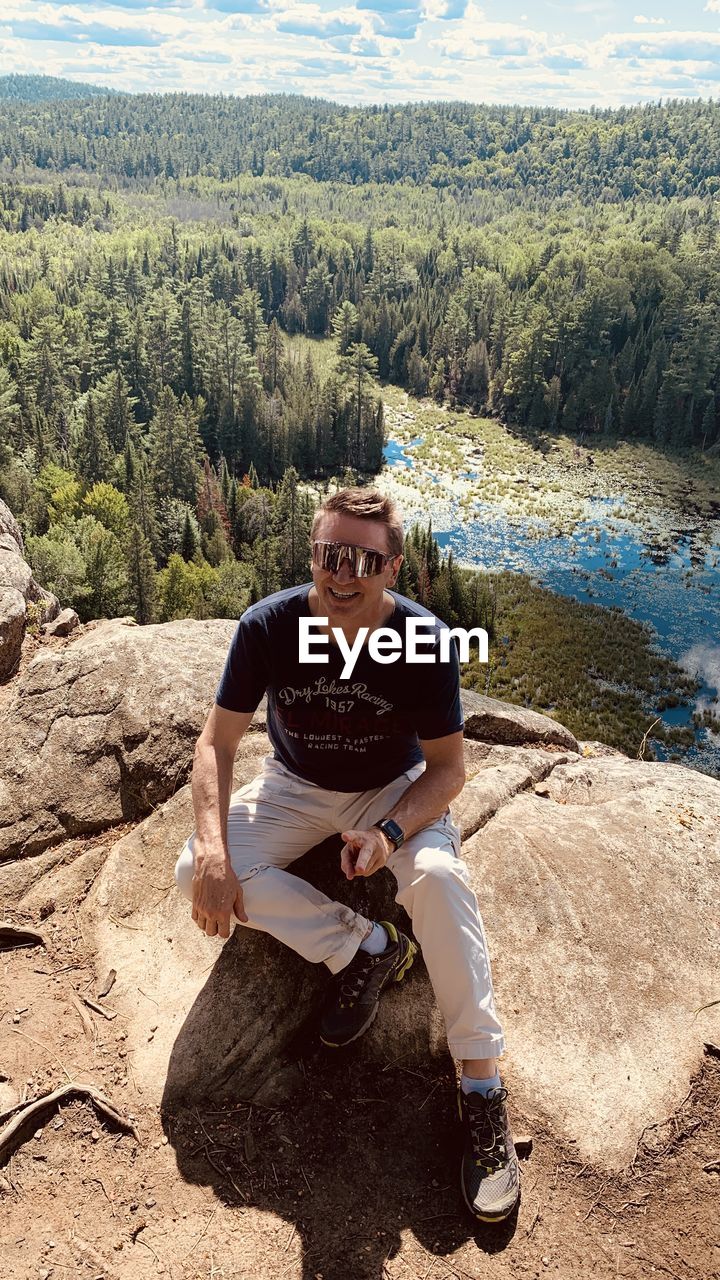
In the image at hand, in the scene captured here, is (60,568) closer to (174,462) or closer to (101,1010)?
(174,462)

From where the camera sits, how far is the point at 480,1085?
4.61 metres

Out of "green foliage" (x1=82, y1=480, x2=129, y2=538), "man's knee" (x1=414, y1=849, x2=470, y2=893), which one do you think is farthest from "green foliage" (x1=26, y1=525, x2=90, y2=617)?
"man's knee" (x1=414, y1=849, x2=470, y2=893)

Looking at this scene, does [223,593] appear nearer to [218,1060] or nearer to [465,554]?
[465,554]

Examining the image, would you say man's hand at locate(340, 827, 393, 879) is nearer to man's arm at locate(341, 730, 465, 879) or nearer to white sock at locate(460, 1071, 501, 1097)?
man's arm at locate(341, 730, 465, 879)

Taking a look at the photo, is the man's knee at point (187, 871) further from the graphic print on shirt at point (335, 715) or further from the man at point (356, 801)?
the graphic print on shirt at point (335, 715)

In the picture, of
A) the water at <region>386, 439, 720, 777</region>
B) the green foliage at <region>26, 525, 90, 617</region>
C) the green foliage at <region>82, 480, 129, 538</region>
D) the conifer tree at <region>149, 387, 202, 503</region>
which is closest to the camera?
the green foliage at <region>26, 525, 90, 617</region>

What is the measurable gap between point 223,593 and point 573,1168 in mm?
57966

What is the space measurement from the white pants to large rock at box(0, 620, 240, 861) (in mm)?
2119

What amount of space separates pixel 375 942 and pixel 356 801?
93cm

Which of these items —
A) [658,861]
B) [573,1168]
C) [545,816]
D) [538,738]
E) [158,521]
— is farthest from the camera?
[158,521]

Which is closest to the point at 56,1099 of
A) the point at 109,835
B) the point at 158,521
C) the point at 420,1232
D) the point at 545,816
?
the point at 420,1232

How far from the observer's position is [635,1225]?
4.40 m

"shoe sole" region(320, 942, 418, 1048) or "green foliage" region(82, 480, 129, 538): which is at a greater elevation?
"shoe sole" region(320, 942, 418, 1048)

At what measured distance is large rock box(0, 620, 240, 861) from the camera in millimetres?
7211
